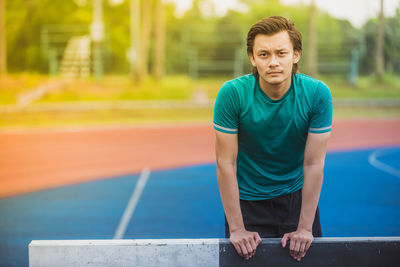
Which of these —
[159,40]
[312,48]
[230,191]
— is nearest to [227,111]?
[230,191]

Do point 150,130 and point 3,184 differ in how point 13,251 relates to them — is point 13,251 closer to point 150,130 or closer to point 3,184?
point 3,184

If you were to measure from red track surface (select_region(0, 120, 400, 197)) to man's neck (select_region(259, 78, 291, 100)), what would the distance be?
18.0 feet

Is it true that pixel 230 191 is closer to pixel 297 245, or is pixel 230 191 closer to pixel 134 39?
pixel 297 245

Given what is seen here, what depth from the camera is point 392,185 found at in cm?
693

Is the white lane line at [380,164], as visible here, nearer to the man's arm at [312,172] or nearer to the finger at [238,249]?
the man's arm at [312,172]

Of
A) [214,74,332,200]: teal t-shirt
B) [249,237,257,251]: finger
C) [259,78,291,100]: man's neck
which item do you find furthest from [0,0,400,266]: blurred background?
[249,237,257,251]: finger

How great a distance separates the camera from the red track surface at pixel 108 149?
8047mm

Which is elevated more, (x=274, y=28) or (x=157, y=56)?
(x=274, y=28)

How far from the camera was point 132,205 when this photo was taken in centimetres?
588

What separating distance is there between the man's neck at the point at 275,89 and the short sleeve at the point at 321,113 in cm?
13

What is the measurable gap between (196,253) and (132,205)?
4375 millimetres

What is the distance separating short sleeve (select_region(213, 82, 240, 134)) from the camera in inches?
80.9

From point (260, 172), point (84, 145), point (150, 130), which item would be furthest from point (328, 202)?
point (150, 130)

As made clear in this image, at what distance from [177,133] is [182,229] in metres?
8.52
